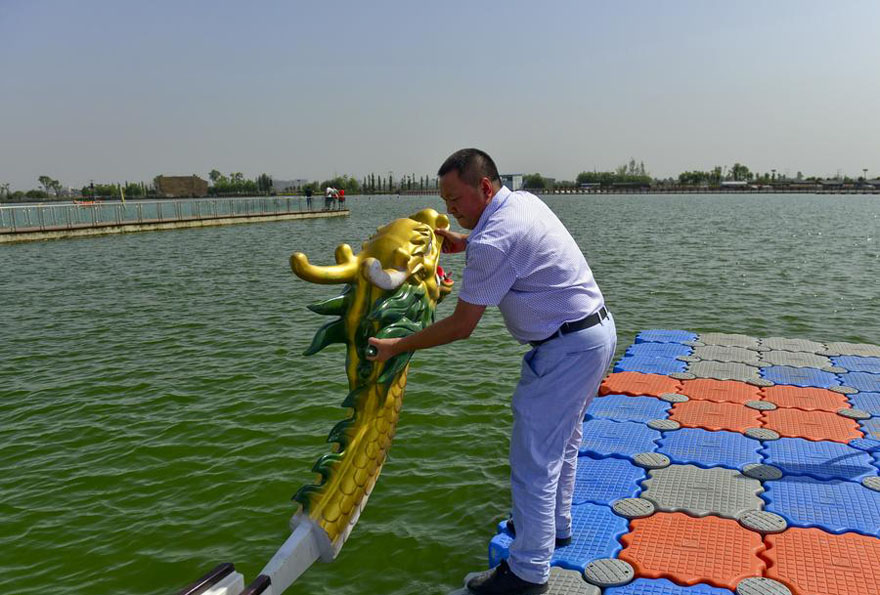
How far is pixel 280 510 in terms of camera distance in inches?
212

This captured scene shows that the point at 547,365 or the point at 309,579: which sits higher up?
the point at 547,365

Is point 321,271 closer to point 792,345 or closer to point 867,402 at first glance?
point 867,402

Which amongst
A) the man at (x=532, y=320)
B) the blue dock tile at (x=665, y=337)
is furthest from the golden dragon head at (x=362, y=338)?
the blue dock tile at (x=665, y=337)

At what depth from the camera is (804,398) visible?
6203 mm

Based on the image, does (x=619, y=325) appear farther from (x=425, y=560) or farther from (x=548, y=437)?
(x=548, y=437)

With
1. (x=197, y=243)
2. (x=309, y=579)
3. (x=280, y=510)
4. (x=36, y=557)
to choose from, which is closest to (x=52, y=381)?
(x=36, y=557)

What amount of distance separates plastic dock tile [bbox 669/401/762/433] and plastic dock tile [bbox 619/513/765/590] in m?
1.70

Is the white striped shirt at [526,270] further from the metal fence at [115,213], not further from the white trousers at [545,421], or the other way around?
the metal fence at [115,213]

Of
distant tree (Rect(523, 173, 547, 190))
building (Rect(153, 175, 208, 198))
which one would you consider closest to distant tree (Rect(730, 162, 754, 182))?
distant tree (Rect(523, 173, 547, 190))

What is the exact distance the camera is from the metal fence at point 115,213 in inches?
1174

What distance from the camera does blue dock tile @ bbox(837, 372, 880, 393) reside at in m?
6.46

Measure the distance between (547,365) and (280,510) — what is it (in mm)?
3350

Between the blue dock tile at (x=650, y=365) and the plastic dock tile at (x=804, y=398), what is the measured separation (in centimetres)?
103

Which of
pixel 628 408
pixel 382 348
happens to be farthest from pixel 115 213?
pixel 382 348
